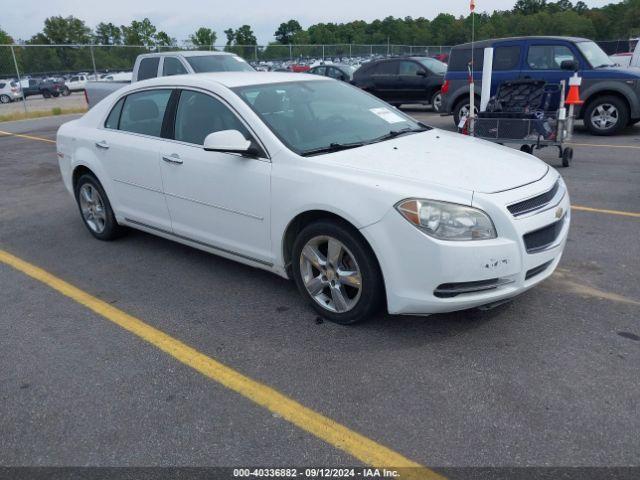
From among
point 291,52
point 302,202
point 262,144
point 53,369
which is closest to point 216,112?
point 262,144

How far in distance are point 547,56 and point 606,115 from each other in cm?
166

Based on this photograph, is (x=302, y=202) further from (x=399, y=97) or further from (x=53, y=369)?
(x=399, y=97)

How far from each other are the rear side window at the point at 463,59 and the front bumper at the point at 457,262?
9.56 m

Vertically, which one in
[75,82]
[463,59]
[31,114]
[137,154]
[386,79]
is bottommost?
[31,114]

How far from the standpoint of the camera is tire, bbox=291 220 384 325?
11.5 feet

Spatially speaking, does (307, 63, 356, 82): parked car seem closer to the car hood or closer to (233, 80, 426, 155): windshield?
(233, 80, 426, 155): windshield

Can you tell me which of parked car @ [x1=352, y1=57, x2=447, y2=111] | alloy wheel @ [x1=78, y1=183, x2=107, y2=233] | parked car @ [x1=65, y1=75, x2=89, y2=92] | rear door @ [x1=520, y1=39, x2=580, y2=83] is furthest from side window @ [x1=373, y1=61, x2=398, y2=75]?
parked car @ [x1=65, y1=75, x2=89, y2=92]

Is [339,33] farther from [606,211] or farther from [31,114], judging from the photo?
[606,211]

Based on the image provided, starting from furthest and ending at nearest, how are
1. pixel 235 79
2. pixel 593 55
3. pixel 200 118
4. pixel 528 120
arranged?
pixel 593 55 < pixel 528 120 < pixel 235 79 < pixel 200 118

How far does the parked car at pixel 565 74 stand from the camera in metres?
10.6

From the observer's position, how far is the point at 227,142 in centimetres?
392

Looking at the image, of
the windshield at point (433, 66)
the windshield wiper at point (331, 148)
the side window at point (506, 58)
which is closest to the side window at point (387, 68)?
the windshield at point (433, 66)

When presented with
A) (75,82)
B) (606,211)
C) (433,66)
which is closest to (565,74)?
(433,66)

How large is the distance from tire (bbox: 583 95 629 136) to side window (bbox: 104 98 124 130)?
9145 millimetres
